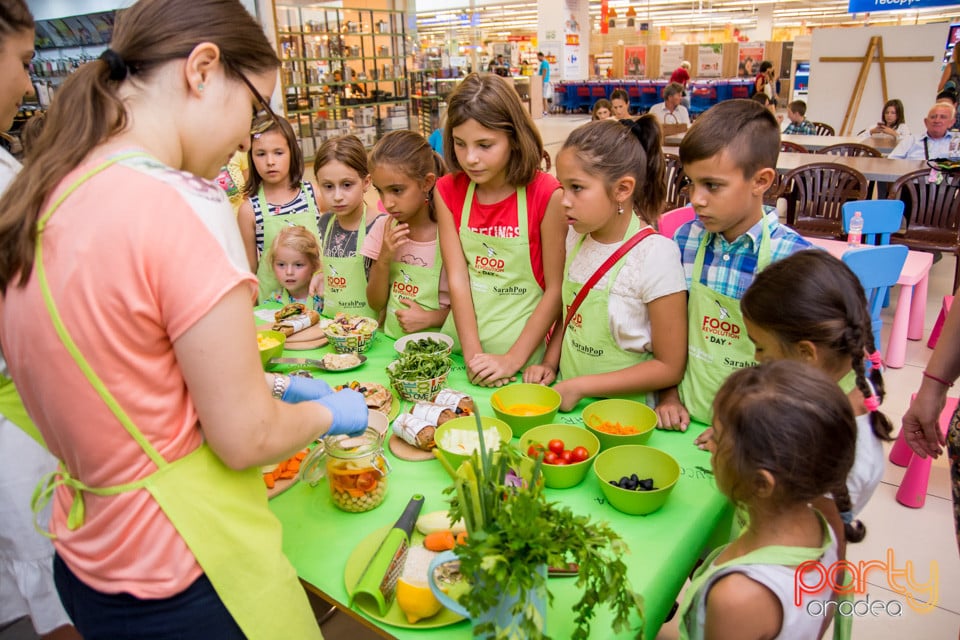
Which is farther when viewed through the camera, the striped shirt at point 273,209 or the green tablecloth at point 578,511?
the striped shirt at point 273,209

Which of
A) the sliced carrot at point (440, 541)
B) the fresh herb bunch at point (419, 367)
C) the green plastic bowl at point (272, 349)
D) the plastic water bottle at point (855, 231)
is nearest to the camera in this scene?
the sliced carrot at point (440, 541)

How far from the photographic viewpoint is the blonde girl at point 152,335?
29.6 inches

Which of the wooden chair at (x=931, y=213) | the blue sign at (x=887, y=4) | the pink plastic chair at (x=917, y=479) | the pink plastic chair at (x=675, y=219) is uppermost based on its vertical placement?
the blue sign at (x=887, y=4)

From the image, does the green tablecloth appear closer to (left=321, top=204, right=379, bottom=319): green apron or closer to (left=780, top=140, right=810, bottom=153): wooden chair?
(left=321, top=204, right=379, bottom=319): green apron

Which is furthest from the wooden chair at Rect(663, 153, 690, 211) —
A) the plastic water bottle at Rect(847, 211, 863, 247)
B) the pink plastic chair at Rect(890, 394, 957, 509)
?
the pink plastic chair at Rect(890, 394, 957, 509)

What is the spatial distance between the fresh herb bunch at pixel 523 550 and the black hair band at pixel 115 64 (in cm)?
72

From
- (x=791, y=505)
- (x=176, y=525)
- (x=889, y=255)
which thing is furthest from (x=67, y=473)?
(x=889, y=255)

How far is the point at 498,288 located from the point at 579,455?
0.80 m

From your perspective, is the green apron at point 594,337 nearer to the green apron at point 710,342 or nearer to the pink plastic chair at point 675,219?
the green apron at point 710,342

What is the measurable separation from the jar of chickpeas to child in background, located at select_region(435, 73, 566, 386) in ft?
1.78

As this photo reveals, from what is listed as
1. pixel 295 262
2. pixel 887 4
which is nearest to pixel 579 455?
pixel 295 262

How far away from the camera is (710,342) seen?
5.33 ft

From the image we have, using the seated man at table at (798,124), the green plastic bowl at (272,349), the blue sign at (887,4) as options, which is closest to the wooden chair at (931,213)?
the seated man at table at (798,124)

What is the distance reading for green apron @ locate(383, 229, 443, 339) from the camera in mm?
2209
